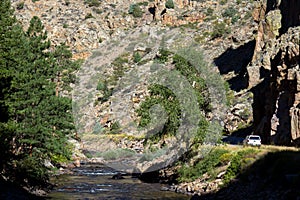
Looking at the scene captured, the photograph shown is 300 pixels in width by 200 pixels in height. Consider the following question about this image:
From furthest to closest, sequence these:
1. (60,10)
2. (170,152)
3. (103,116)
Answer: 1. (60,10)
2. (103,116)
3. (170,152)

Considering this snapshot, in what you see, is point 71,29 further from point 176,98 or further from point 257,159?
point 257,159

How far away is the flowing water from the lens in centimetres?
3712

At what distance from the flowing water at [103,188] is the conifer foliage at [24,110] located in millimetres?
2798

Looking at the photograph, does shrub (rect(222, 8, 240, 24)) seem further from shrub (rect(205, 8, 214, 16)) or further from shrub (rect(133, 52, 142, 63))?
shrub (rect(133, 52, 142, 63))

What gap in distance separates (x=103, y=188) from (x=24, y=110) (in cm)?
1064

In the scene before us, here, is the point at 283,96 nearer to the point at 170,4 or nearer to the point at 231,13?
the point at 231,13

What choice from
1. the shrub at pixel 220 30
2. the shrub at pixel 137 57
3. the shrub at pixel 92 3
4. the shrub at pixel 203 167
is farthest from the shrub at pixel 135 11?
the shrub at pixel 203 167

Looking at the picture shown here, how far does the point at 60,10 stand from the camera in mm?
141750

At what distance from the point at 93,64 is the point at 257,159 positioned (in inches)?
3805

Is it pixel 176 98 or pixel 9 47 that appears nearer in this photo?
pixel 9 47

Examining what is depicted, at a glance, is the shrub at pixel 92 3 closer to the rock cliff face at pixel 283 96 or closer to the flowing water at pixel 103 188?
the rock cliff face at pixel 283 96

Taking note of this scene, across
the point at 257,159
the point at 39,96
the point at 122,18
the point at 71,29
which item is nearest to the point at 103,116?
the point at 71,29

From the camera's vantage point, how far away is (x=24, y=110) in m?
36.7

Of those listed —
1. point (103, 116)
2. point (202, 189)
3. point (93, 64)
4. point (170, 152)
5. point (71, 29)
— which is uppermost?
point (71, 29)
